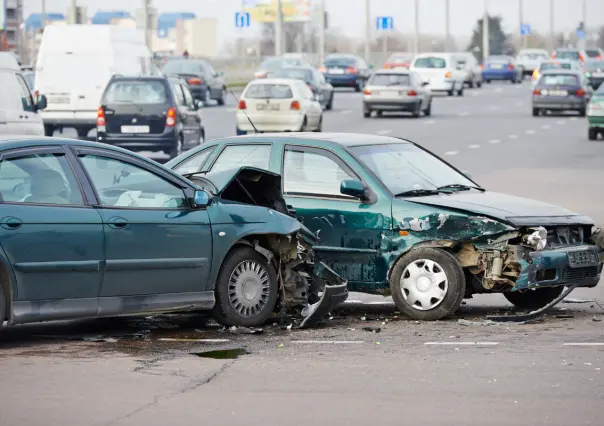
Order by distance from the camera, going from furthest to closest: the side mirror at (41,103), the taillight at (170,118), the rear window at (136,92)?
the rear window at (136,92), the taillight at (170,118), the side mirror at (41,103)

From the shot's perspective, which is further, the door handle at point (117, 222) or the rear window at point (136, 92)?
the rear window at point (136, 92)

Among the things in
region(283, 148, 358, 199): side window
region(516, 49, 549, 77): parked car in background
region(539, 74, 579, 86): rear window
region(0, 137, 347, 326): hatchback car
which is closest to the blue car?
region(516, 49, 549, 77): parked car in background

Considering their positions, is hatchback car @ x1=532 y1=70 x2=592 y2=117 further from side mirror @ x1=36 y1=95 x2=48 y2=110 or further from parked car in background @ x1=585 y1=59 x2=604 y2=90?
side mirror @ x1=36 y1=95 x2=48 y2=110

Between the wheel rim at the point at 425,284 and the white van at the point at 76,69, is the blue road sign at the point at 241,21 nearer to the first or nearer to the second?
the white van at the point at 76,69

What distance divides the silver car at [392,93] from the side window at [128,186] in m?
37.3

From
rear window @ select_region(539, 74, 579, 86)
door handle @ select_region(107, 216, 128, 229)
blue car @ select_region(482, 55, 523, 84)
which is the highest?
door handle @ select_region(107, 216, 128, 229)

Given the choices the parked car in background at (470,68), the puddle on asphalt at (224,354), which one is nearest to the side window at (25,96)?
the puddle on asphalt at (224,354)

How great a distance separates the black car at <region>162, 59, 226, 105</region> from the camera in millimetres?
55688

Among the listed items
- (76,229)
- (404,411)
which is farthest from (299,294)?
(404,411)

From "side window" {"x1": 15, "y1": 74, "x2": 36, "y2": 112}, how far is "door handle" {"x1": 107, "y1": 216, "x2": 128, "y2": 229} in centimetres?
1507

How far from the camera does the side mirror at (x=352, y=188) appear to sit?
11438 mm

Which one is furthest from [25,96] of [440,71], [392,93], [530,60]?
[530,60]

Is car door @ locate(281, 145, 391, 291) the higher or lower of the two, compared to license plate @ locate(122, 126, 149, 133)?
higher

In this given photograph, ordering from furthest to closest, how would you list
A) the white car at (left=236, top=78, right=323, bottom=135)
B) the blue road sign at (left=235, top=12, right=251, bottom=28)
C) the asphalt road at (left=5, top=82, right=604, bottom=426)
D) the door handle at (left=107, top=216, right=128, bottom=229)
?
the blue road sign at (left=235, top=12, right=251, bottom=28), the white car at (left=236, top=78, right=323, bottom=135), the door handle at (left=107, top=216, right=128, bottom=229), the asphalt road at (left=5, top=82, right=604, bottom=426)
